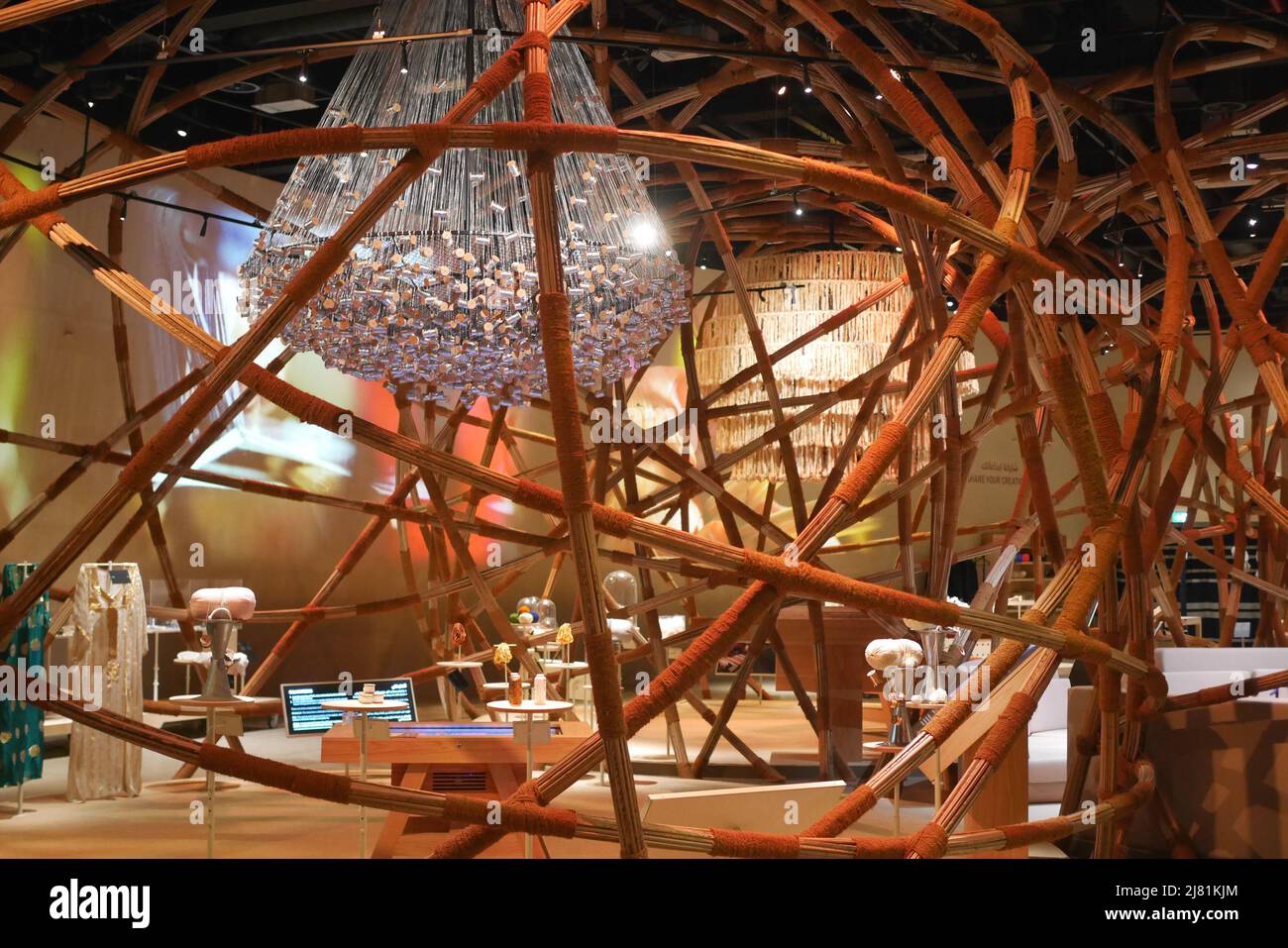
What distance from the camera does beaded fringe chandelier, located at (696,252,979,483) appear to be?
362 inches

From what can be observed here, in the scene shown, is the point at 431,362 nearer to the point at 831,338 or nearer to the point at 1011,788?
the point at 1011,788

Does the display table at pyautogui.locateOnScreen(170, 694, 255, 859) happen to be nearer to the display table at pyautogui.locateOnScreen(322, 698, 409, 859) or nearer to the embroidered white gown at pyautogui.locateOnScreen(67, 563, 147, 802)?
the display table at pyautogui.locateOnScreen(322, 698, 409, 859)

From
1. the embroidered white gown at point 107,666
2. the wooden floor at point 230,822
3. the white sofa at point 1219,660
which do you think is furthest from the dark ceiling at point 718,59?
the wooden floor at point 230,822

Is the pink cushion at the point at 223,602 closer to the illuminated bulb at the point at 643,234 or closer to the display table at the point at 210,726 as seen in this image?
the display table at the point at 210,726

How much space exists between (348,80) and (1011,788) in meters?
3.45

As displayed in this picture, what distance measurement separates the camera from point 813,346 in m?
9.50

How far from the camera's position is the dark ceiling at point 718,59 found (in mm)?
7340

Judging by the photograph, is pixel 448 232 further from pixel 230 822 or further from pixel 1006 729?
pixel 230 822

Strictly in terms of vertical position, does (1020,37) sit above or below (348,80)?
above

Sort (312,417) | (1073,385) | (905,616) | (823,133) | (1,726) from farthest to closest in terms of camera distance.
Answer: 1. (823,133)
2. (1,726)
3. (1073,385)
4. (905,616)
5. (312,417)

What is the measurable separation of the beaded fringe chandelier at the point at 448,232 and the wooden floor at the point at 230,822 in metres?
2.08

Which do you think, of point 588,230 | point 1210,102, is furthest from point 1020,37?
point 588,230

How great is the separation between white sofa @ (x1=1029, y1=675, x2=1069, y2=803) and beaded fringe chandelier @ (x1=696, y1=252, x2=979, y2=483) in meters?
1.77

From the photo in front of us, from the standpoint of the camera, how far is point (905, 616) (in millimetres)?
3318
